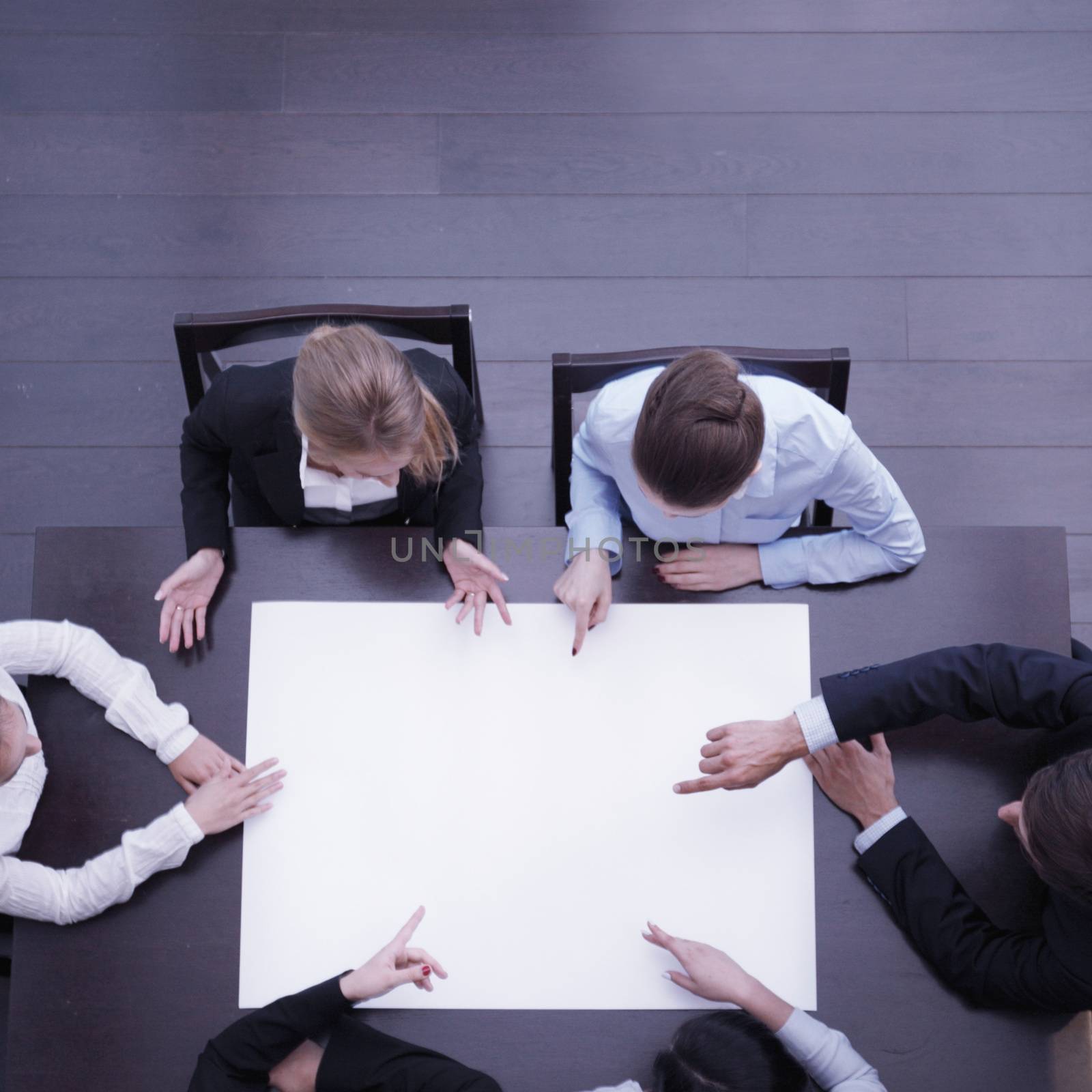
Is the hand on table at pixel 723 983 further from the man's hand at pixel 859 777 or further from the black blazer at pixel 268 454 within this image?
the black blazer at pixel 268 454

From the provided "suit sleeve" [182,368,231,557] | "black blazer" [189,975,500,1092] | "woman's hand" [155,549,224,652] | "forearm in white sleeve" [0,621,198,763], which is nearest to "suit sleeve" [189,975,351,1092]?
"black blazer" [189,975,500,1092]

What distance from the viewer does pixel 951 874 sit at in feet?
3.73

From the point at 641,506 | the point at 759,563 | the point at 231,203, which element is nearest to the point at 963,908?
the point at 759,563

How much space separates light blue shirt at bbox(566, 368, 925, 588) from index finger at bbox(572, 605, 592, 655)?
84 millimetres

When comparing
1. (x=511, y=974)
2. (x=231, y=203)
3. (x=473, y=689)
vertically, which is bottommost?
(x=511, y=974)

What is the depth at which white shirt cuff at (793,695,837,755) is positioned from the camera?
3.79ft

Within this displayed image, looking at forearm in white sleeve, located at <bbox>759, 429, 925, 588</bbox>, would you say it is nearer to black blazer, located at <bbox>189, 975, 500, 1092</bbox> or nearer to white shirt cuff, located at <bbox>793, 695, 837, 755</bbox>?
white shirt cuff, located at <bbox>793, 695, 837, 755</bbox>

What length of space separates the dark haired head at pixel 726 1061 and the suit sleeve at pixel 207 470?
2.74 feet

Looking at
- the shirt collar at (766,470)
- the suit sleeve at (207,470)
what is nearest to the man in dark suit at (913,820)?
the shirt collar at (766,470)

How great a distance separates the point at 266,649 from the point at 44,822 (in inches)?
13.4

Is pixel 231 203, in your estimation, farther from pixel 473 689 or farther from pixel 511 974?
pixel 511 974

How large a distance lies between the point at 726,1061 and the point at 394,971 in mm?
393

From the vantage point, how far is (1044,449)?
1902mm

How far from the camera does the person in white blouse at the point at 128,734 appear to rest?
1.12m
